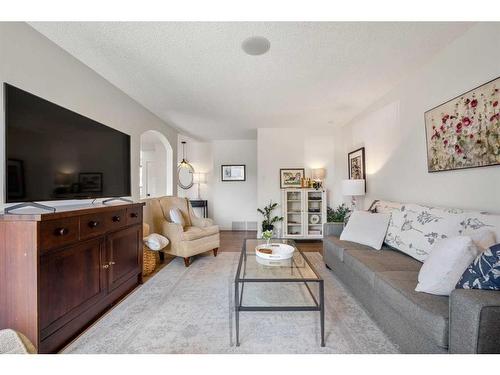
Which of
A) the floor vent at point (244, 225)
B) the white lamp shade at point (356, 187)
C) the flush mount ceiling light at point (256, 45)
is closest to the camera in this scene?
the flush mount ceiling light at point (256, 45)

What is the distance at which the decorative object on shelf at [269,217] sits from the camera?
424cm

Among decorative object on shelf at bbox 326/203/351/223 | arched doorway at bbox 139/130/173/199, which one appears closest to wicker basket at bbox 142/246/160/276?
decorative object on shelf at bbox 326/203/351/223

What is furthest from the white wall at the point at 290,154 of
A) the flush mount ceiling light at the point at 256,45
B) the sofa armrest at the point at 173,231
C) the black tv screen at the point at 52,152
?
the black tv screen at the point at 52,152

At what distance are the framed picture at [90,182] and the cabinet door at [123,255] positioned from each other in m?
0.49

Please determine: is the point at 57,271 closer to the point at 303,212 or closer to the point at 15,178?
the point at 15,178

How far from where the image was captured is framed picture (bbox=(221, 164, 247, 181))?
562 cm

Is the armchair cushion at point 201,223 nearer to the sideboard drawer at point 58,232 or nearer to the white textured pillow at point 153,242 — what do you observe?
the white textured pillow at point 153,242

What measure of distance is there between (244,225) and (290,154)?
225 cm

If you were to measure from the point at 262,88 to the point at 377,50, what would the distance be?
121 centimetres

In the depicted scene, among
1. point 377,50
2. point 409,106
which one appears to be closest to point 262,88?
point 377,50

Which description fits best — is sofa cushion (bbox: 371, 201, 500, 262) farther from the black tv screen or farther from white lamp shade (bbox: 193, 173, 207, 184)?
white lamp shade (bbox: 193, 173, 207, 184)

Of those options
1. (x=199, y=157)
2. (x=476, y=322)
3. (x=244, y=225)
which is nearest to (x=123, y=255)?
(x=476, y=322)

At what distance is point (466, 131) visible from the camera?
5.57 ft
